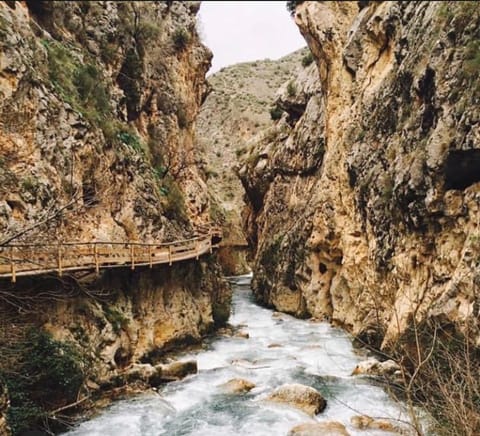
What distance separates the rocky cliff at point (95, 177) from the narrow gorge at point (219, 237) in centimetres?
8

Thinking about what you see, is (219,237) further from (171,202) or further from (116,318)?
(116,318)

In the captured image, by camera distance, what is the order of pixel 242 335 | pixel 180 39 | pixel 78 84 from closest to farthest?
pixel 78 84 < pixel 242 335 < pixel 180 39

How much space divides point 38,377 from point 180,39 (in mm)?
25916

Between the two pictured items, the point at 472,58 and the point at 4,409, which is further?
the point at 472,58

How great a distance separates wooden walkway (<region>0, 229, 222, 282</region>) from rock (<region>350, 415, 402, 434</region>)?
8108 mm

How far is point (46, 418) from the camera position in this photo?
11.3 m

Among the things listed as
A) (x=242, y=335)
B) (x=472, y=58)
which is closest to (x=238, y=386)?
(x=242, y=335)

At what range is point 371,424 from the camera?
12.0 meters

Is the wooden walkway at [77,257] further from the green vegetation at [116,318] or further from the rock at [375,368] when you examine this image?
the rock at [375,368]

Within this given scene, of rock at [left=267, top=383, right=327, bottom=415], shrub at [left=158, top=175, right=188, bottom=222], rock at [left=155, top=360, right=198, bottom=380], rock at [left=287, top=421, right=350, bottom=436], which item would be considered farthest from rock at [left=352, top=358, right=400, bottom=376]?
shrub at [left=158, top=175, right=188, bottom=222]

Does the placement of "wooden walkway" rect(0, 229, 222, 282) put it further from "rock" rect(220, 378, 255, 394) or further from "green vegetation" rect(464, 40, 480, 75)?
"green vegetation" rect(464, 40, 480, 75)

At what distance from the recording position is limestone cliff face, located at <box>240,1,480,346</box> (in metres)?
14.4

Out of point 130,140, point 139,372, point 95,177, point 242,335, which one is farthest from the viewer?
point 242,335

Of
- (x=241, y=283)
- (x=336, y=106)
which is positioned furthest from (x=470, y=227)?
(x=241, y=283)
